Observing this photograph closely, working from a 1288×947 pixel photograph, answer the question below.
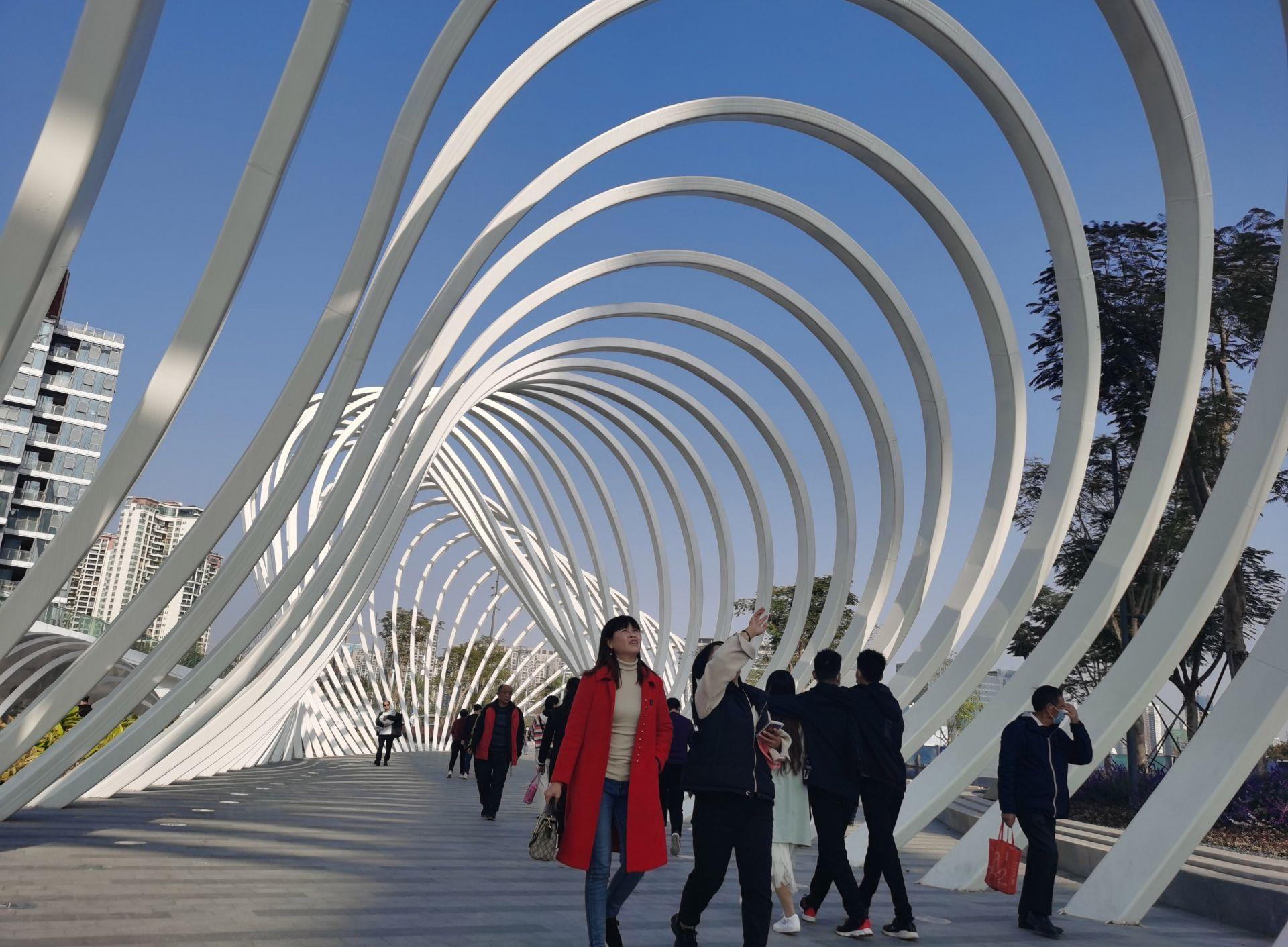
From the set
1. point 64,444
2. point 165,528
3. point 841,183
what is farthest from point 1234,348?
point 165,528

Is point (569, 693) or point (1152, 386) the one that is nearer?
point (569, 693)

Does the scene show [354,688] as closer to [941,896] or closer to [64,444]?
[941,896]

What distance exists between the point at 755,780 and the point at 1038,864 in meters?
2.88

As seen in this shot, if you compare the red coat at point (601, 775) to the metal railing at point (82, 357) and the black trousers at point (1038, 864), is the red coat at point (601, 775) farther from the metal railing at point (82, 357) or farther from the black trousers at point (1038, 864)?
the metal railing at point (82, 357)

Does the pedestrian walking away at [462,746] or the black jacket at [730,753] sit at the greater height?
the black jacket at [730,753]

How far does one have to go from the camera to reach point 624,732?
4.40 m

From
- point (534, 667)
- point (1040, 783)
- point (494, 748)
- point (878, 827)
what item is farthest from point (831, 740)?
point (534, 667)

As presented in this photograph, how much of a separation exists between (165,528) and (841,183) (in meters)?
142

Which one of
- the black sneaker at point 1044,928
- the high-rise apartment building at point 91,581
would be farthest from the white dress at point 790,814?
Result: the high-rise apartment building at point 91,581

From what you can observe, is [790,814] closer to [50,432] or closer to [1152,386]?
[1152,386]

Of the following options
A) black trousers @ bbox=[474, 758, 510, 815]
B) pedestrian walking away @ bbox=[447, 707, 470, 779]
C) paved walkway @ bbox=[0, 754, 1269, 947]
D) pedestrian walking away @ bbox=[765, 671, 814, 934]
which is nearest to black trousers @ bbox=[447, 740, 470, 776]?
pedestrian walking away @ bbox=[447, 707, 470, 779]

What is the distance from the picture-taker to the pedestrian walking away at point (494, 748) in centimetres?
1163

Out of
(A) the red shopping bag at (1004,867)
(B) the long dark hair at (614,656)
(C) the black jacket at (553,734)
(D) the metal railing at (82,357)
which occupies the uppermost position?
(D) the metal railing at (82,357)

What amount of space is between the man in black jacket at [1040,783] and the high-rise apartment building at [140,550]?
444ft
